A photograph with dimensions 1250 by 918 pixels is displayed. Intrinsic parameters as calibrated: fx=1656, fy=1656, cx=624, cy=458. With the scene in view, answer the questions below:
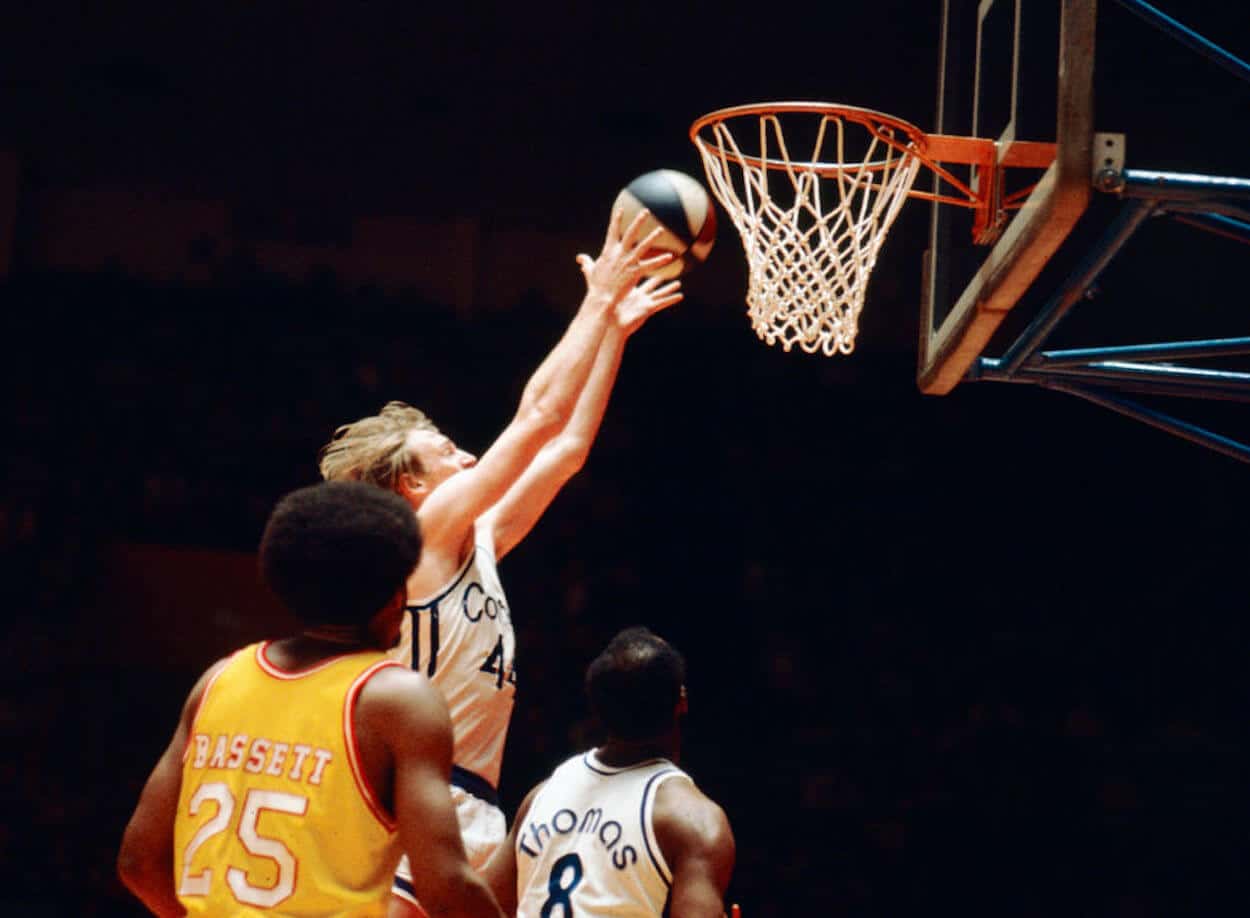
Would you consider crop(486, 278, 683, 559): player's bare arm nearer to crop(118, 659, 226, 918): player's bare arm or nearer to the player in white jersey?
the player in white jersey

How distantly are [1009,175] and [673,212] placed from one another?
4.69 ft

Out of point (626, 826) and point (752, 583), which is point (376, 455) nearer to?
point (626, 826)

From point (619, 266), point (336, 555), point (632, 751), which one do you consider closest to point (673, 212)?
point (619, 266)

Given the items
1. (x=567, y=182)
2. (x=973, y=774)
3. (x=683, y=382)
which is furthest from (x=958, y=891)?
(x=567, y=182)

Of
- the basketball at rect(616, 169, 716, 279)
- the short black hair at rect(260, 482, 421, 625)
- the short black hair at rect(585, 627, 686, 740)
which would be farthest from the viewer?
the basketball at rect(616, 169, 716, 279)

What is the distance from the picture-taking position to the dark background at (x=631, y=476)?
7949 millimetres

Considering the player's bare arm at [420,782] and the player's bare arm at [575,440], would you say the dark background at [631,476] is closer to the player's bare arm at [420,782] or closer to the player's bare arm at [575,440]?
the player's bare arm at [575,440]

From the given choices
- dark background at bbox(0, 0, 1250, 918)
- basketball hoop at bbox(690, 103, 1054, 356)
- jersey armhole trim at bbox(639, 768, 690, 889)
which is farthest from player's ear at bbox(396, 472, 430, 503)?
dark background at bbox(0, 0, 1250, 918)

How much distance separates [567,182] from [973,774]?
11.9 feet

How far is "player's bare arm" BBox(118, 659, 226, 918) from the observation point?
2.21 m

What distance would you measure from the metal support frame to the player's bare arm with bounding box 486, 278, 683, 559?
979mm

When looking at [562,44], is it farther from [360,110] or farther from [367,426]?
[367,426]

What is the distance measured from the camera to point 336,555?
2.17 metres

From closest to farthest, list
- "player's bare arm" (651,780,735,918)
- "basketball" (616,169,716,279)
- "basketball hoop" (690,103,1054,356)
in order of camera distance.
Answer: "player's bare arm" (651,780,735,918)
"basketball" (616,169,716,279)
"basketball hoop" (690,103,1054,356)
